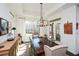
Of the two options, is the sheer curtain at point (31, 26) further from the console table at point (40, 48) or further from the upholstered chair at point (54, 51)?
the upholstered chair at point (54, 51)

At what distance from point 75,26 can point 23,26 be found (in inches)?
213

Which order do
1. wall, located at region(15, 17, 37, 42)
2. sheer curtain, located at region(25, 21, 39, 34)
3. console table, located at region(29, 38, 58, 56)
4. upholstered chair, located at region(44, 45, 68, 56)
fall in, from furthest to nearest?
sheer curtain, located at region(25, 21, 39, 34) < wall, located at region(15, 17, 37, 42) < console table, located at region(29, 38, 58, 56) < upholstered chair, located at region(44, 45, 68, 56)

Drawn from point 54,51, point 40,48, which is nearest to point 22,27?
point 40,48

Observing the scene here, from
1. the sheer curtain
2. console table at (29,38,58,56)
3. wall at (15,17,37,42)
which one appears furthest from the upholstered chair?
the sheer curtain

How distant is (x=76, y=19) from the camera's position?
4188mm

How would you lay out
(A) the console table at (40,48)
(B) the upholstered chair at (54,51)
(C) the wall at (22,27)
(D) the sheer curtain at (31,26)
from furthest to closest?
(D) the sheer curtain at (31,26), (C) the wall at (22,27), (A) the console table at (40,48), (B) the upholstered chair at (54,51)

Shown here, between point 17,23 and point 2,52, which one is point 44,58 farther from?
point 17,23

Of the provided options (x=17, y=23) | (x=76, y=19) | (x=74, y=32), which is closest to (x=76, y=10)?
(x=76, y=19)

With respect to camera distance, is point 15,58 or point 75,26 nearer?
point 15,58

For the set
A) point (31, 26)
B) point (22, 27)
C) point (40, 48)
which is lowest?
point (40, 48)

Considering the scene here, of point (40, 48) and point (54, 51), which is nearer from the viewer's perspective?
point (54, 51)

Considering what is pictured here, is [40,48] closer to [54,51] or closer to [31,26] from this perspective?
[54,51]

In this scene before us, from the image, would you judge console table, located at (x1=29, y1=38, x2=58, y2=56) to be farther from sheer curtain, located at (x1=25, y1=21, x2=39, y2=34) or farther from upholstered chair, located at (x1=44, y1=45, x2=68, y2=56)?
sheer curtain, located at (x1=25, y1=21, x2=39, y2=34)

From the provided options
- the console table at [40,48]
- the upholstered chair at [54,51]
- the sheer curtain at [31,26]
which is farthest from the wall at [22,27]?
the upholstered chair at [54,51]
